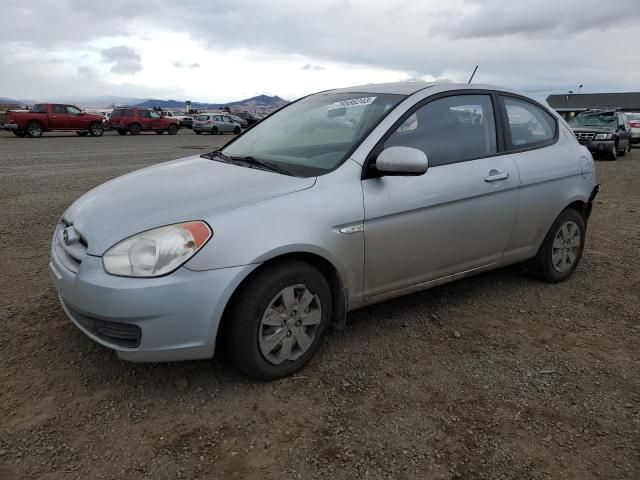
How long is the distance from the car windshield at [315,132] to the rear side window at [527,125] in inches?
41.9

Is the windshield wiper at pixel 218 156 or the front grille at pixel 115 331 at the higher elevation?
the windshield wiper at pixel 218 156

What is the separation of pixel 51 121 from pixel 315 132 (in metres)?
23.8

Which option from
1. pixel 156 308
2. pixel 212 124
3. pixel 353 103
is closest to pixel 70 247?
pixel 156 308

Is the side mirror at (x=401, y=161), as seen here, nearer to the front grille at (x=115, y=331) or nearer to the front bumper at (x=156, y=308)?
the front bumper at (x=156, y=308)

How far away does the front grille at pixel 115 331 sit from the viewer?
98.0 inches

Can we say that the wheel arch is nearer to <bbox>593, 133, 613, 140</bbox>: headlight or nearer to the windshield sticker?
the windshield sticker

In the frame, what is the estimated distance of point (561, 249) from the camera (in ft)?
14.2

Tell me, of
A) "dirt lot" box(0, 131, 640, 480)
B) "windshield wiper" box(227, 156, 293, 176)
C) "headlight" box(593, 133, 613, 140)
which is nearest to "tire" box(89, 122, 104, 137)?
"headlight" box(593, 133, 613, 140)

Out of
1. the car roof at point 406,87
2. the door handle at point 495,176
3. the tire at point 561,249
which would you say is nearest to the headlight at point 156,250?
the car roof at point 406,87

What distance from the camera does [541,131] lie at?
13.7 ft

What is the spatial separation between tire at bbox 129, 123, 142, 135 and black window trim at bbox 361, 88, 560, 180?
1098 inches

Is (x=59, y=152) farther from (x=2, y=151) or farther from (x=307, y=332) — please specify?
(x=307, y=332)

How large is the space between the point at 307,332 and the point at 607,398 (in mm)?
1623

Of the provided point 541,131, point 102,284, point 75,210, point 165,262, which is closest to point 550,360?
point 541,131
